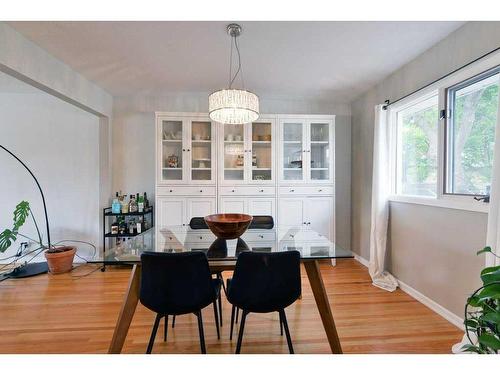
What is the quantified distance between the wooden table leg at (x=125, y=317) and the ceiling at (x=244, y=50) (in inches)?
74.6

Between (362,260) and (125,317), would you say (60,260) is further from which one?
(362,260)

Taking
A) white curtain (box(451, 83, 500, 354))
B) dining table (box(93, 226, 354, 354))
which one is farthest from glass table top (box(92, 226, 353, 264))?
white curtain (box(451, 83, 500, 354))

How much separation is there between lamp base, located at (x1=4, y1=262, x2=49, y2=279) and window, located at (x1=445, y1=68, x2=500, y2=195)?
446cm

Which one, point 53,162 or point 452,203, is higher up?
point 53,162

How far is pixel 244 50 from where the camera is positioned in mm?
2344

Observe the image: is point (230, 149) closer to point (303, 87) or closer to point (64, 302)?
point (303, 87)

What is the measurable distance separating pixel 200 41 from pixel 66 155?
8.57 ft

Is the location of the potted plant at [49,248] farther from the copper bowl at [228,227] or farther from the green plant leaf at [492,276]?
the green plant leaf at [492,276]

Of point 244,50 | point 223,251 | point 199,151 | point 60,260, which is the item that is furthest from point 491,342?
point 60,260

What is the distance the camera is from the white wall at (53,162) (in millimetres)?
3418

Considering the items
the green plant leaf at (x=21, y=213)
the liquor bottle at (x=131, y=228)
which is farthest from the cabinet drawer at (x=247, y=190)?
the green plant leaf at (x=21, y=213)

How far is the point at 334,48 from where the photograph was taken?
230cm

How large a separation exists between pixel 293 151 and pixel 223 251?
85.3 inches

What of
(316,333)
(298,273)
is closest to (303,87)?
(298,273)
